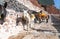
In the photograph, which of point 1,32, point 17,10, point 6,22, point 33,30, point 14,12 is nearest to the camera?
point 1,32

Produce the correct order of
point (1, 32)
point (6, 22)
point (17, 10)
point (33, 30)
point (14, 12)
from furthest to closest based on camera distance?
point (17, 10) < point (14, 12) < point (33, 30) < point (6, 22) < point (1, 32)

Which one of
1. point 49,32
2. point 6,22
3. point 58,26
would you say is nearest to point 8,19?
point 6,22

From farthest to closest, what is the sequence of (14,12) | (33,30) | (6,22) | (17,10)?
(17,10)
(14,12)
(33,30)
(6,22)

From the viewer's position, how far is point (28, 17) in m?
12.2

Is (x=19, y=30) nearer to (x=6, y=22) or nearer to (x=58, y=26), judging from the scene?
(x=6, y=22)

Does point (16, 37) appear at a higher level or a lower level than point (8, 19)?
lower

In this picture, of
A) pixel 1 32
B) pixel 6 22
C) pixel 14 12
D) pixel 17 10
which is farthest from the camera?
pixel 17 10

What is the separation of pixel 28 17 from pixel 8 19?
1.44m

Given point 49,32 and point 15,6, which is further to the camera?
point 15,6

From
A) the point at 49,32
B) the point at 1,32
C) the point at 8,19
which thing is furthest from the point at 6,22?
the point at 49,32

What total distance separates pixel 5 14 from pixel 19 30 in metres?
1.87

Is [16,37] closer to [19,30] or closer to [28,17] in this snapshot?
[19,30]

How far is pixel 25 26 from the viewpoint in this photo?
11758mm

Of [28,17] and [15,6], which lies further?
[15,6]
